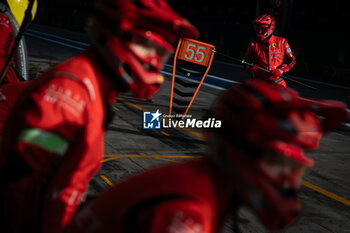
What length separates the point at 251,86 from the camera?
1.84 m

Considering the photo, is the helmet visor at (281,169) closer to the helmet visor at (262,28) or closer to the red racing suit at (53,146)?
the red racing suit at (53,146)

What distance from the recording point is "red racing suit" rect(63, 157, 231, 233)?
1.56 m

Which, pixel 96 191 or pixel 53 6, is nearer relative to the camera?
pixel 96 191

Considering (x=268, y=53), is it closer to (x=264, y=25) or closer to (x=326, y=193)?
(x=264, y=25)

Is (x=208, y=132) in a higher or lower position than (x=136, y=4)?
lower

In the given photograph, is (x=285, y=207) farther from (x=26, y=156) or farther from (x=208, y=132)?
(x=26, y=156)

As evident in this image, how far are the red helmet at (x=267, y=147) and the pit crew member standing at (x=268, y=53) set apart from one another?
9.04 meters

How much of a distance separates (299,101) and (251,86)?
0.61 feet

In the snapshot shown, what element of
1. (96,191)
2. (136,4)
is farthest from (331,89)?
(136,4)

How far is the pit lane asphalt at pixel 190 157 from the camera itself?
239 inches

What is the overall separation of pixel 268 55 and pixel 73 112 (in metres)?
9.38

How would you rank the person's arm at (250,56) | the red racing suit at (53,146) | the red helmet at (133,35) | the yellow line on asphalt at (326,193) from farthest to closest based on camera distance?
the person's arm at (250,56) → the yellow line on asphalt at (326,193) → the red helmet at (133,35) → the red racing suit at (53,146)

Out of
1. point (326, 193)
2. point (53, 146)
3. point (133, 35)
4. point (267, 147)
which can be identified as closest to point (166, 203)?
point (267, 147)

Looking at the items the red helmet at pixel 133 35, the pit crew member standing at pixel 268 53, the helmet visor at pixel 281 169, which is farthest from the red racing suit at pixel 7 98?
the pit crew member standing at pixel 268 53
